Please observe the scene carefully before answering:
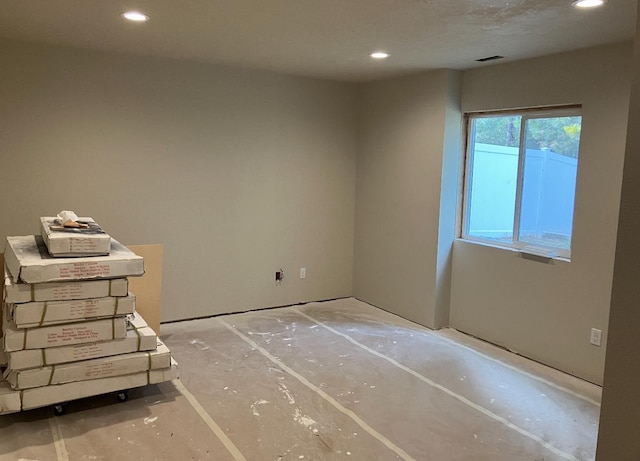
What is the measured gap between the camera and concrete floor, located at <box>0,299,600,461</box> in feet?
9.03

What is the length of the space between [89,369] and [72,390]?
14cm

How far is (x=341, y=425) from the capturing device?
9.87 ft

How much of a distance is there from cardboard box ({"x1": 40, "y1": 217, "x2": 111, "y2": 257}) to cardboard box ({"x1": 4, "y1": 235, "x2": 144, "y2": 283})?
0.12 feet

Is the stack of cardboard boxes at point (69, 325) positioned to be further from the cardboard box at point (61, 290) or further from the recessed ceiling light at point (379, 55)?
the recessed ceiling light at point (379, 55)

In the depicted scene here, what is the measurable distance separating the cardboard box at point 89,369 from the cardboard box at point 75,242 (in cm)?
61

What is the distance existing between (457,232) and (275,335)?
1.85m

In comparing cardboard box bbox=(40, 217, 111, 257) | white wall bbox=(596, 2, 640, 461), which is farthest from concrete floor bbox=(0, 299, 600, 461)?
white wall bbox=(596, 2, 640, 461)

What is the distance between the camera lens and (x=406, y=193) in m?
5.00

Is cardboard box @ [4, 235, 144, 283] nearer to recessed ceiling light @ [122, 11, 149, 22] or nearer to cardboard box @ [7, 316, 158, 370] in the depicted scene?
cardboard box @ [7, 316, 158, 370]

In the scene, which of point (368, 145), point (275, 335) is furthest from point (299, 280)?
point (368, 145)

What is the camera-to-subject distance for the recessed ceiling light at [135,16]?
3.12 metres

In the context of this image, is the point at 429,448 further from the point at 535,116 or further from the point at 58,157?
the point at 58,157

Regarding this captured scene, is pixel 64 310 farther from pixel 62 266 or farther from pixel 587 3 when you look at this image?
pixel 587 3

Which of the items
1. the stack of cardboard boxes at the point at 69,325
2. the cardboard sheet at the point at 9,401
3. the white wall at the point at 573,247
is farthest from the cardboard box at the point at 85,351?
the white wall at the point at 573,247
